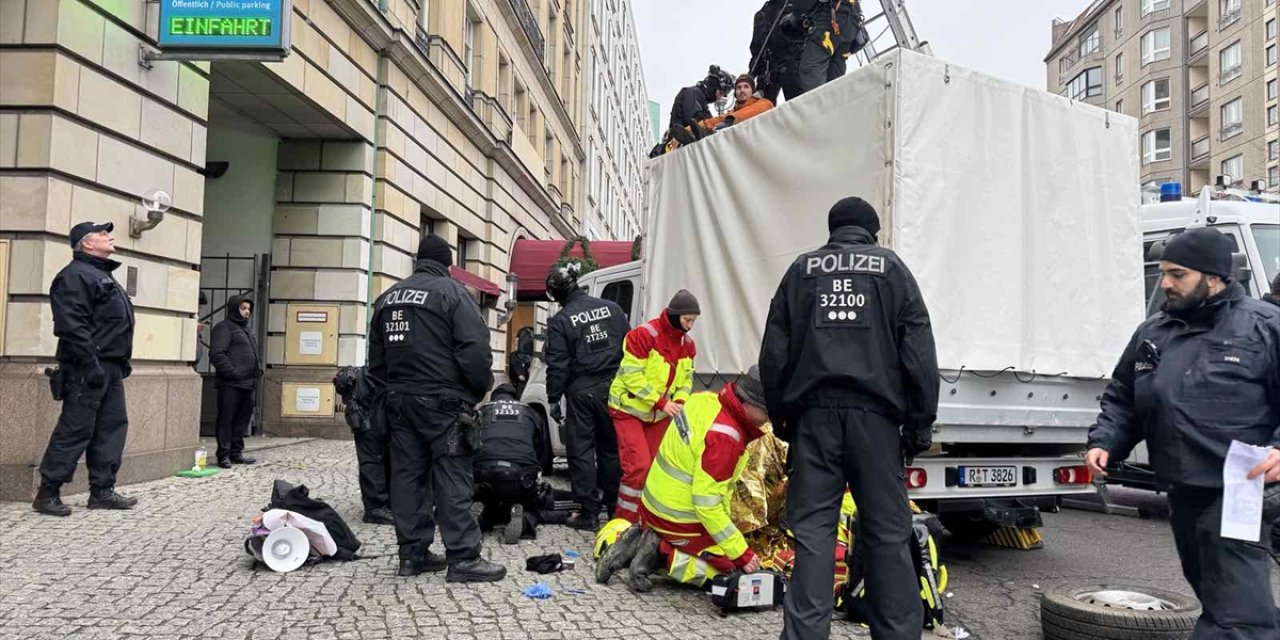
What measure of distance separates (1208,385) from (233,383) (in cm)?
839

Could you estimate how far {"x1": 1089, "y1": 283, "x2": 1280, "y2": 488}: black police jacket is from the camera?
3.24 m

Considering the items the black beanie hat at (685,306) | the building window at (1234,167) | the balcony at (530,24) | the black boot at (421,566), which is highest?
the building window at (1234,167)

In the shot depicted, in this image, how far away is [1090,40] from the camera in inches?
2028

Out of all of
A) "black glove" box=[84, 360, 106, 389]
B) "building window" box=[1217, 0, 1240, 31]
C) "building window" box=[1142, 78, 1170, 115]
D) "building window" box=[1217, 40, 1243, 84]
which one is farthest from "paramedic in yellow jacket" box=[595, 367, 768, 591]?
"building window" box=[1142, 78, 1170, 115]

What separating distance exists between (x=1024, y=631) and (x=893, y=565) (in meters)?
1.50

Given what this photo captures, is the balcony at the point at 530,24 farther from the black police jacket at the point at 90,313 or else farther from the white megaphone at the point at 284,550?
the white megaphone at the point at 284,550

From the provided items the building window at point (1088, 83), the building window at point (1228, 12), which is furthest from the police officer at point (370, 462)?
the building window at point (1088, 83)

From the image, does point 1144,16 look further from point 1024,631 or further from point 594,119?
point 1024,631

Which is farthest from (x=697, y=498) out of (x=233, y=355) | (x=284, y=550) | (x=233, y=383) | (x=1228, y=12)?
(x=1228, y=12)

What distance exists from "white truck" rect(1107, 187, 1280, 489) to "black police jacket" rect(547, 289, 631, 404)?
419cm

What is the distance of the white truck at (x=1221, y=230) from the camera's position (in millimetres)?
7422

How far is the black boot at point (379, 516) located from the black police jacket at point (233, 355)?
11.2ft

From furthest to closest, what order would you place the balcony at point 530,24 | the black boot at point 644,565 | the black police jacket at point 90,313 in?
the balcony at point 530,24 < the black police jacket at point 90,313 < the black boot at point 644,565

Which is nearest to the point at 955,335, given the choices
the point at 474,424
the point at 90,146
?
the point at 474,424
